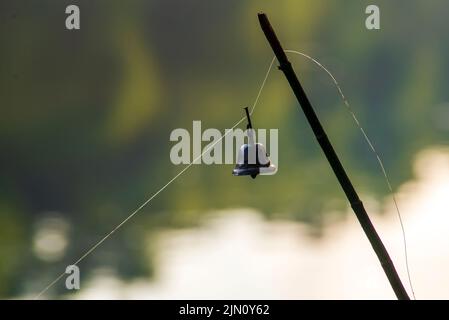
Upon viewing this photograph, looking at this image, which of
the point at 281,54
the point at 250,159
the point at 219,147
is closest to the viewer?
the point at 281,54

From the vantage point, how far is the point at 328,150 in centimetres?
882

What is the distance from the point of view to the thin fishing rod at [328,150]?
8.52m

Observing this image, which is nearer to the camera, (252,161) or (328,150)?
(328,150)

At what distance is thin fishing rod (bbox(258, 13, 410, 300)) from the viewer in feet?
27.9

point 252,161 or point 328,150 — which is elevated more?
point 252,161

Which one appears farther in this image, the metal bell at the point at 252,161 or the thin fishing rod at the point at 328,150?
the metal bell at the point at 252,161

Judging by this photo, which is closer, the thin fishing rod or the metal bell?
the thin fishing rod
